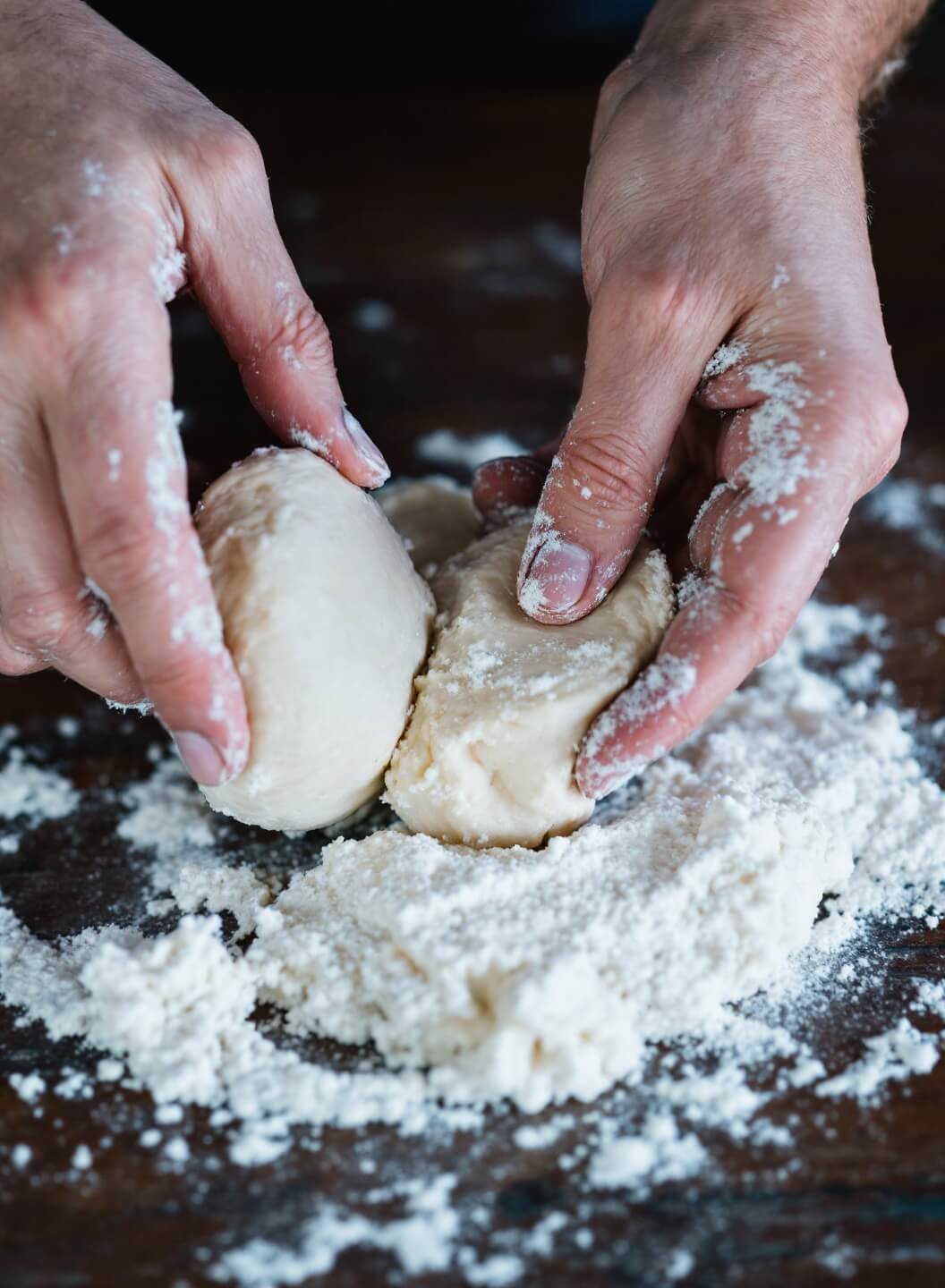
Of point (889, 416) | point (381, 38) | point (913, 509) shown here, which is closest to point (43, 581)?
point (889, 416)

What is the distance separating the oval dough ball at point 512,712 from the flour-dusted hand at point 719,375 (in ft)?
0.09

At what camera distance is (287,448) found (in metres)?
1.26

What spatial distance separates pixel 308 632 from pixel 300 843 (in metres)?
0.32

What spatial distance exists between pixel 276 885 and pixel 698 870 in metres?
0.44

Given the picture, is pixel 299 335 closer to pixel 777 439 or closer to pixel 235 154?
pixel 235 154

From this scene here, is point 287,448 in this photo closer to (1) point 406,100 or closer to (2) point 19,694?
(2) point 19,694

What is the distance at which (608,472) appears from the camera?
118 centimetres

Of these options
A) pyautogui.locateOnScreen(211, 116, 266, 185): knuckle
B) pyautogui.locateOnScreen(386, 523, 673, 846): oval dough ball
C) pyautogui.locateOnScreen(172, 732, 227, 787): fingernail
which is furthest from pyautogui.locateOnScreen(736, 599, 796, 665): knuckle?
pyautogui.locateOnScreen(211, 116, 266, 185): knuckle

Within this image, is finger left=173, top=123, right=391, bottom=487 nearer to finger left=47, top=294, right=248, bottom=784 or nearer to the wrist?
finger left=47, top=294, right=248, bottom=784

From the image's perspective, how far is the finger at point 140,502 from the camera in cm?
99

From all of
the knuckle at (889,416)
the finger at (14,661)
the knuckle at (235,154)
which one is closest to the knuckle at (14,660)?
the finger at (14,661)

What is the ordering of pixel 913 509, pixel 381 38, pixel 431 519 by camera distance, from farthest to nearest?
pixel 381 38, pixel 913 509, pixel 431 519

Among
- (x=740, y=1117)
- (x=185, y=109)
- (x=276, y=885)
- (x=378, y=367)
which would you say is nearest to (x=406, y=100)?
(x=378, y=367)

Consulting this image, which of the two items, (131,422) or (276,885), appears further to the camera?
(276,885)
